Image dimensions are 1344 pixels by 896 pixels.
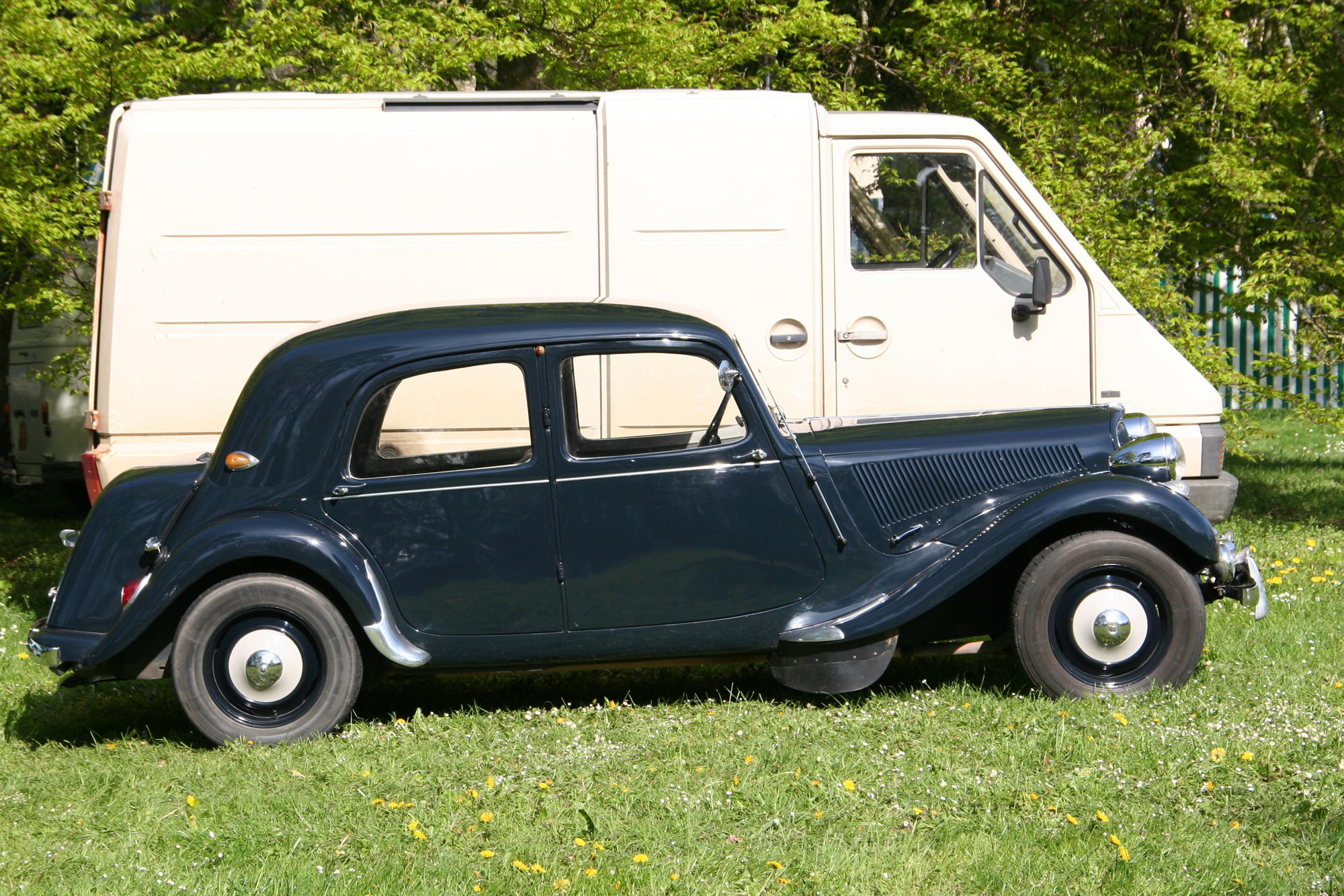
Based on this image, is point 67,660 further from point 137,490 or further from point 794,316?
point 794,316

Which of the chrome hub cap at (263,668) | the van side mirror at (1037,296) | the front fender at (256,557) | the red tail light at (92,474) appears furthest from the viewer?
the van side mirror at (1037,296)

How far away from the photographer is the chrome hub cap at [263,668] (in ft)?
15.4

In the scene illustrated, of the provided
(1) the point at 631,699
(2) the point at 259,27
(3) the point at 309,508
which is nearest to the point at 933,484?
(1) the point at 631,699

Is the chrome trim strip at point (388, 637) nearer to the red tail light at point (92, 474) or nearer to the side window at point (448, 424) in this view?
the side window at point (448, 424)

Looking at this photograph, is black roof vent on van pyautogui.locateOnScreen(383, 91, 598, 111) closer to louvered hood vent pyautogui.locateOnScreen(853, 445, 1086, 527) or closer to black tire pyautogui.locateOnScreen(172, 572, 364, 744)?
louvered hood vent pyautogui.locateOnScreen(853, 445, 1086, 527)

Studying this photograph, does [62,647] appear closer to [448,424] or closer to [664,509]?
[448,424]

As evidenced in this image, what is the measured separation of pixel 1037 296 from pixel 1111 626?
6.91 ft

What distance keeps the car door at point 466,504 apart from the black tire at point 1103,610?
6.04ft

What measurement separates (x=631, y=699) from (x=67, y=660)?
7.31ft

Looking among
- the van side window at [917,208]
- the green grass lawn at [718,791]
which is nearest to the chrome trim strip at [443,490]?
the green grass lawn at [718,791]

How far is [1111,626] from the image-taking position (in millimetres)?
4773

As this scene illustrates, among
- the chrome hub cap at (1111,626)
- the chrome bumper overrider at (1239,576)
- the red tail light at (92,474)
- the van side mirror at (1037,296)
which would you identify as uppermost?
the van side mirror at (1037,296)

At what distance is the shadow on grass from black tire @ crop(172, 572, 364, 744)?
288 millimetres

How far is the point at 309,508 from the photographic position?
4.74 m
